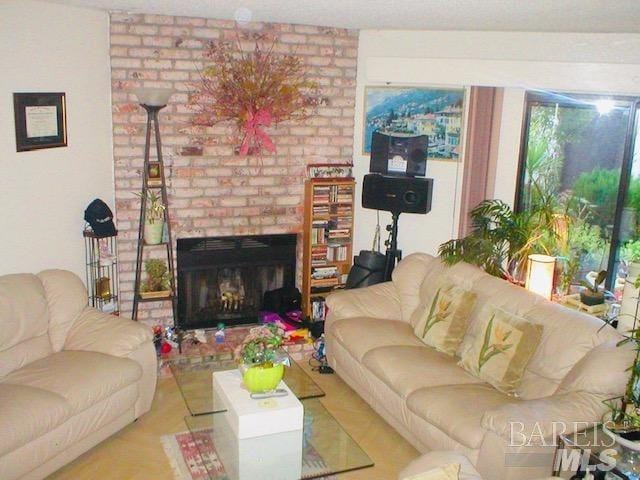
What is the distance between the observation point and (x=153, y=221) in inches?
199

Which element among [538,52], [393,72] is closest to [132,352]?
[393,72]

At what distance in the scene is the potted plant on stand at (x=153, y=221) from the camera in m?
5.04

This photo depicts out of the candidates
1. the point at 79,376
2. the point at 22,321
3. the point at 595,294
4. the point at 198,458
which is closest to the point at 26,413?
the point at 79,376

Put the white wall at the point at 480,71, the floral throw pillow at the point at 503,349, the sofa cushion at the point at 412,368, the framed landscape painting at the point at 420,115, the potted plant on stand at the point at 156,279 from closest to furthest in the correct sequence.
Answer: the floral throw pillow at the point at 503,349
the sofa cushion at the point at 412,368
the white wall at the point at 480,71
the potted plant on stand at the point at 156,279
the framed landscape painting at the point at 420,115

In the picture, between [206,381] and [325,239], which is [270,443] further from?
[325,239]

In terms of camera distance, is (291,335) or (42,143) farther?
(291,335)

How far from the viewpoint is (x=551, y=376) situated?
3.59m

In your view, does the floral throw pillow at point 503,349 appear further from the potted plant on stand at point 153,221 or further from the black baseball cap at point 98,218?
the black baseball cap at point 98,218

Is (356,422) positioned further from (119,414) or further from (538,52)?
(538,52)

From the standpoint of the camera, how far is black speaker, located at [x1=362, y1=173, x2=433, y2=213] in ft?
17.3

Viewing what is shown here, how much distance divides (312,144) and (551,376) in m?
2.92

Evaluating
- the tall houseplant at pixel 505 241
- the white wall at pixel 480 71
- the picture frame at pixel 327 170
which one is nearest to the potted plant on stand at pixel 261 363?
the tall houseplant at pixel 505 241

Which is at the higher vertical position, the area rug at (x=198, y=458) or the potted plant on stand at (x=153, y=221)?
the potted plant on stand at (x=153, y=221)

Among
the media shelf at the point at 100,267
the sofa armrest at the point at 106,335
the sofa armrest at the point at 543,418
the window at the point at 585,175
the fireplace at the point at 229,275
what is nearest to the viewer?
the sofa armrest at the point at 543,418
